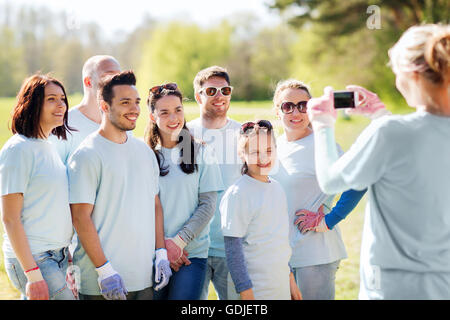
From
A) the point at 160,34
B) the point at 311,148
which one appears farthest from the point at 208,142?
the point at 160,34

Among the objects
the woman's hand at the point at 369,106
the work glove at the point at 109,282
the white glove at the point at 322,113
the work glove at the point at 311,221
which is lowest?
the work glove at the point at 109,282

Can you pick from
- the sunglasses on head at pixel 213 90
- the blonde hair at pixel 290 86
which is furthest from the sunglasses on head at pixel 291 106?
the sunglasses on head at pixel 213 90

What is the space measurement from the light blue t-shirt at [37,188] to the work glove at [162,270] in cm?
56

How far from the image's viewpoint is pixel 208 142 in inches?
142

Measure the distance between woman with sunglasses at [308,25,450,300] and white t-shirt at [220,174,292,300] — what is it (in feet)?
2.32

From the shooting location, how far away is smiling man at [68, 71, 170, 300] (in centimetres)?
278

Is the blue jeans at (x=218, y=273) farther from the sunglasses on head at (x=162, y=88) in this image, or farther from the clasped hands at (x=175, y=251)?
the sunglasses on head at (x=162, y=88)

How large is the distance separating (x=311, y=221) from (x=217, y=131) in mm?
1001

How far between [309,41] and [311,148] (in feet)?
109

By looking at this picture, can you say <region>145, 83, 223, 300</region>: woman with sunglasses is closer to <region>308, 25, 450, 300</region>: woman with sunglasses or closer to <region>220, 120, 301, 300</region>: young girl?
<region>220, 120, 301, 300</region>: young girl

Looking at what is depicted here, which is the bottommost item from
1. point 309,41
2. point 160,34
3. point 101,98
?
point 101,98

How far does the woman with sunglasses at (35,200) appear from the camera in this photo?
262 cm
